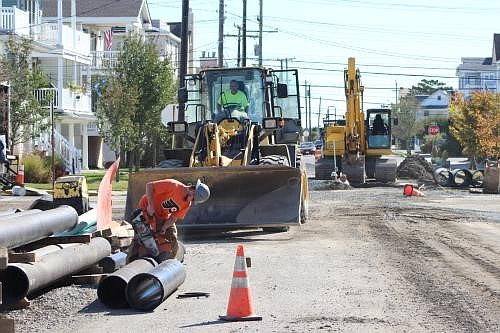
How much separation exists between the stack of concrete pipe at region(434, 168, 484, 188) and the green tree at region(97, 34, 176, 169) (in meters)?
11.8

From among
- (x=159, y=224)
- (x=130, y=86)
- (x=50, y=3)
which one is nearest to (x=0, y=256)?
(x=159, y=224)

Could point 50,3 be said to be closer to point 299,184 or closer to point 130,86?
point 130,86

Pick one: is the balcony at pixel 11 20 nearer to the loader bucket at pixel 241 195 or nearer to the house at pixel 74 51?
the house at pixel 74 51

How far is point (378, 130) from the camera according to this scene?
36250 mm

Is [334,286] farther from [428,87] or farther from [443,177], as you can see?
[428,87]

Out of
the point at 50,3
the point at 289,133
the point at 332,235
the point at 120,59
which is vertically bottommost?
the point at 332,235

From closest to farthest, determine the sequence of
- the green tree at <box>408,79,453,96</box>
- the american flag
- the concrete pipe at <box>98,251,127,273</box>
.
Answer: the concrete pipe at <box>98,251,127,273</box> < the american flag < the green tree at <box>408,79,453,96</box>

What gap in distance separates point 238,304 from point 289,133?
1109 centimetres

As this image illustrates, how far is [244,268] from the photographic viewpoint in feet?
30.8

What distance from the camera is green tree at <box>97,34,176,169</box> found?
37531 millimetres

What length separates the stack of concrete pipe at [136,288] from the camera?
9.87m

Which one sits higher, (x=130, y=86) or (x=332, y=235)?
(x=130, y=86)

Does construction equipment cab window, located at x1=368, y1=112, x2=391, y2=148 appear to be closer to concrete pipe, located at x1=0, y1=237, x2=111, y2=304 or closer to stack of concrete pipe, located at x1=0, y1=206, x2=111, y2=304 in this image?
stack of concrete pipe, located at x1=0, y1=206, x2=111, y2=304

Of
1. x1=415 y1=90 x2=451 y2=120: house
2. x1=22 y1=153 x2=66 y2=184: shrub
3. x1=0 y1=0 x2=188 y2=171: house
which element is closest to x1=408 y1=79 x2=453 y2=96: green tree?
x1=415 y1=90 x2=451 y2=120: house
